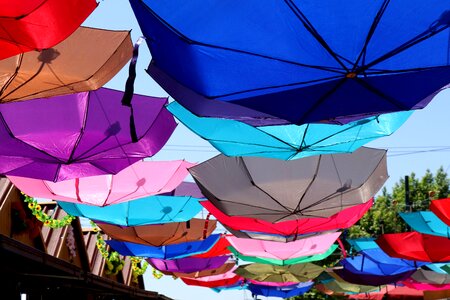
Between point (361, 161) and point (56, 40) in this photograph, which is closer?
point (56, 40)

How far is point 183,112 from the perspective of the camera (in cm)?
682

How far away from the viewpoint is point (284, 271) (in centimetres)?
1809

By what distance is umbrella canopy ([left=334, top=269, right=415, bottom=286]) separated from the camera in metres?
17.2

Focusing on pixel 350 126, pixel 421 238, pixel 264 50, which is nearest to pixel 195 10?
pixel 264 50

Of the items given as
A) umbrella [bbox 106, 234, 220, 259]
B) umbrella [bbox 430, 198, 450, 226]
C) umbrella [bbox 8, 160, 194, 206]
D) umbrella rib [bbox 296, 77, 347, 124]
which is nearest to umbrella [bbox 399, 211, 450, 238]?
umbrella [bbox 430, 198, 450, 226]

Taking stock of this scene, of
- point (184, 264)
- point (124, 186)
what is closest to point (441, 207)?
point (124, 186)

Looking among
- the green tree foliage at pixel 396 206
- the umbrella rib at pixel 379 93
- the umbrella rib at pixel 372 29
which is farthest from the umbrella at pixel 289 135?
the green tree foliage at pixel 396 206

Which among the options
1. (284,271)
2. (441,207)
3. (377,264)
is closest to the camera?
(441,207)

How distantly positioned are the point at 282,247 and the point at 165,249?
238 centimetres

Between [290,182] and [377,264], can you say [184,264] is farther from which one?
[290,182]

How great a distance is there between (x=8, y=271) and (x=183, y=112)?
3.67 meters

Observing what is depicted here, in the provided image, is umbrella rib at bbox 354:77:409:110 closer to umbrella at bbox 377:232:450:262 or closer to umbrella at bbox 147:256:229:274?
umbrella at bbox 377:232:450:262

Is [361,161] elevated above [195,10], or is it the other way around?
[361,161]

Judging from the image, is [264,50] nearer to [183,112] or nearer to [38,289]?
[183,112]
